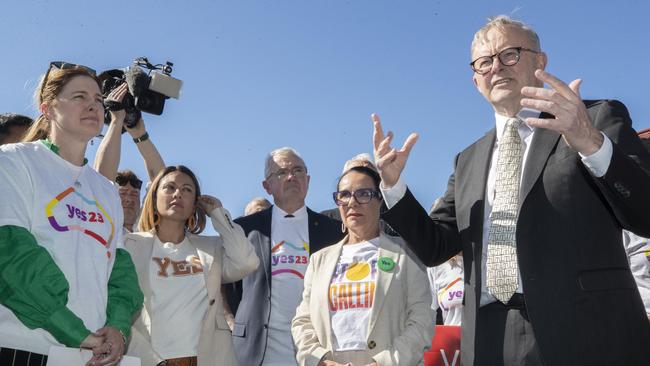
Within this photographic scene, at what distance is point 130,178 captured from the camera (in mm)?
6086

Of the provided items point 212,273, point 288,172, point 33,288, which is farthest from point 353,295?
point 288,172

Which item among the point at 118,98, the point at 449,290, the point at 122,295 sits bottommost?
the point at 122,295

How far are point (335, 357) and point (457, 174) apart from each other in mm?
1419

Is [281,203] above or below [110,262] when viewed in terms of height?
above

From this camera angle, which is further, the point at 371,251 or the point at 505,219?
the point at 371,251

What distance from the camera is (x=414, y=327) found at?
3990mm

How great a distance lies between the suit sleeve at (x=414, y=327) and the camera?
→ 12.5ft

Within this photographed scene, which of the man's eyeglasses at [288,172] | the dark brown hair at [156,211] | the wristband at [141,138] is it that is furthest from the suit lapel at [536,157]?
the wristband at [141,138]

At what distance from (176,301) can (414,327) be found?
1.63 meters

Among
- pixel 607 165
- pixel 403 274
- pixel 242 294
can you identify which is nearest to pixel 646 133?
pixel 403 274

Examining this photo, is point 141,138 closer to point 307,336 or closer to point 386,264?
point 307,336

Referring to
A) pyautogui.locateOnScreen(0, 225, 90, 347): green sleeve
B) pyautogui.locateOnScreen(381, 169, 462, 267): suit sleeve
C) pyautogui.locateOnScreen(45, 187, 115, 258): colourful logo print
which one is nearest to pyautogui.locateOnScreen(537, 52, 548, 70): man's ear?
pyautogui.locateOnScreen(381, 169, 462, 267): suit sleeve

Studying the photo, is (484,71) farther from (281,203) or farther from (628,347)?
(281,203)

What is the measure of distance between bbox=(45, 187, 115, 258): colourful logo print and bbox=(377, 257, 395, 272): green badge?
5.54ft
